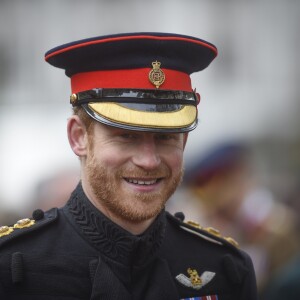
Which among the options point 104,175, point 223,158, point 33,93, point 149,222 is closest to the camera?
point 104,175

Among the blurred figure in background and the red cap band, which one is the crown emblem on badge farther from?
the blurred figure in background

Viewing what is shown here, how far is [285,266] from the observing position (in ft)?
21.0

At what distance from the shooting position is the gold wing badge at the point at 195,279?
4.22m

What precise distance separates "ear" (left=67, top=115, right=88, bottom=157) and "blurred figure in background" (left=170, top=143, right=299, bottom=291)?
2874mm

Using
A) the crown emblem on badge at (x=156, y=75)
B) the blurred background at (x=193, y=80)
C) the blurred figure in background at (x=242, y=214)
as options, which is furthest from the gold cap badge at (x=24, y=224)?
the blurred background at (x=193, y=80)

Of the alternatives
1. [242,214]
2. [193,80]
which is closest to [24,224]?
[242,214]

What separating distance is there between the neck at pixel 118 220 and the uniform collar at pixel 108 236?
2 centimetres

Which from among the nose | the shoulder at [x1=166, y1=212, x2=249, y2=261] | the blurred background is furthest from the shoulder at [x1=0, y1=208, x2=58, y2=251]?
the blurred background

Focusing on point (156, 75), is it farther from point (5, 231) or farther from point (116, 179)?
point (5, 231)

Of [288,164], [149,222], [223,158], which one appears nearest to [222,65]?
[288,164]

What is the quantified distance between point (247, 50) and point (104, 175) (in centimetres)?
823

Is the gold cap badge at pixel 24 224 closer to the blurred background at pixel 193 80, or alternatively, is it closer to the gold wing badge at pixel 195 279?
the gold wing badge at pixel 195 279

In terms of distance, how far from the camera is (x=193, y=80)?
36.3 ft

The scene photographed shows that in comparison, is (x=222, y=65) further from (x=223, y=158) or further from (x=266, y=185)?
(x=223, y=158)
